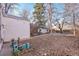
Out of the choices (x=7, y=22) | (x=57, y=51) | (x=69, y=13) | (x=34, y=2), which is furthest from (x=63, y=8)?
(x=7, y=22)

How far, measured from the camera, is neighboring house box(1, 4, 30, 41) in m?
1.19

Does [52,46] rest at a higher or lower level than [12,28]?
lower

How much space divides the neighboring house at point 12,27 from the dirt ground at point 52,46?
0.10m

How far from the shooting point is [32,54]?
1.19 meters

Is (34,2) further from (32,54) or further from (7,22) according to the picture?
(32,54)

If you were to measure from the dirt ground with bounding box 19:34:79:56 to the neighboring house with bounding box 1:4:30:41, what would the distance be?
95mm

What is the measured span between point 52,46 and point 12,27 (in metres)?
0.34

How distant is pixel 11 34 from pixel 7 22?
10 centimetres

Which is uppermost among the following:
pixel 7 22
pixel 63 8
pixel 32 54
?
pixel 63 8

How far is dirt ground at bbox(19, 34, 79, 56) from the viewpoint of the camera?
1.19 m

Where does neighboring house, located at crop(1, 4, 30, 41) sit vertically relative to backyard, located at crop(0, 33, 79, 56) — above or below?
above

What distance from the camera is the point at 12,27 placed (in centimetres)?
120

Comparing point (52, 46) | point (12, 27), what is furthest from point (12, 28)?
point (52, 46)

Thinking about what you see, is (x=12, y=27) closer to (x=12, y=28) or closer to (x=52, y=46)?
(x=12, y=28)
